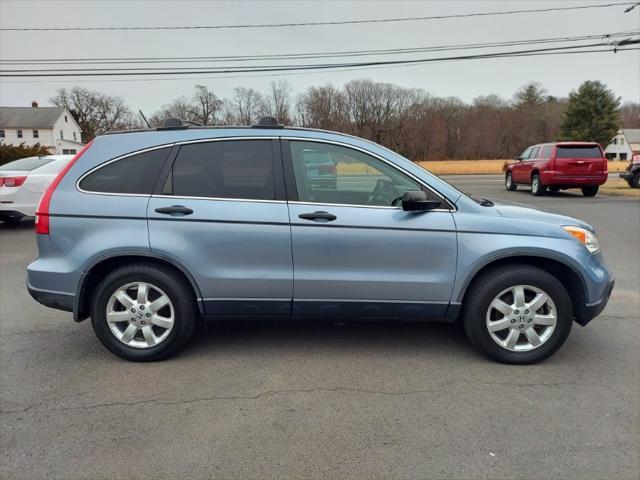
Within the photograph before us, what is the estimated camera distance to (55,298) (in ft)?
11.4

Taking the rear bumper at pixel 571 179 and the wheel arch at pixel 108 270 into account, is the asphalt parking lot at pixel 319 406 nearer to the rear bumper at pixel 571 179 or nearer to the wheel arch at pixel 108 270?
the wheel arch at pixel 108 270

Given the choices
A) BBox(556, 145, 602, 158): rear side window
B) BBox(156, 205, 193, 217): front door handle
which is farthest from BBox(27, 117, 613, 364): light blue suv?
BBox(556, 145, 602, 158): rear side window

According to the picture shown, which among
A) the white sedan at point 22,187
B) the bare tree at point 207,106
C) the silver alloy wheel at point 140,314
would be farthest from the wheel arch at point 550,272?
the bare tree at point 207,106

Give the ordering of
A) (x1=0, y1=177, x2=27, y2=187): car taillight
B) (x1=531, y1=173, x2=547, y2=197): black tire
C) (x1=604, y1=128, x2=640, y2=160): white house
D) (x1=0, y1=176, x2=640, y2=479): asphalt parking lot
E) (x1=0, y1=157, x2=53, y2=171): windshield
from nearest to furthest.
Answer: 1. (x1=0, y1=176, x2=640, y2=479): asphalt parking lot
2. (x1=0, y1=177, x2=27, y2=187): car taillight
3. (x1=0, y1=157, x2=53, y2=171): windshield
4. (x1=531, y1=173, x2=547, y2=197): black tire
5. (x1=604, y1=128, x2=640, y2=160): white house

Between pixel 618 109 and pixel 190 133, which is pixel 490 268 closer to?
pixel 190 133

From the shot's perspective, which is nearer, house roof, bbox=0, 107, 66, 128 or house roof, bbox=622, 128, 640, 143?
house roof, bbox=0, 107, 66, 128

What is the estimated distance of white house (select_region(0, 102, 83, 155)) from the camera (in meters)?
64.9

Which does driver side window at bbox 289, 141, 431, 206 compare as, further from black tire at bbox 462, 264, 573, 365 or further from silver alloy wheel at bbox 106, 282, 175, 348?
silver alloy wheel at bbox 106, 282, 175, 348

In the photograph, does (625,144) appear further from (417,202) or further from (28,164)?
(417,202)

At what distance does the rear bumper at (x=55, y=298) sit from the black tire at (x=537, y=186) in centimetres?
1624

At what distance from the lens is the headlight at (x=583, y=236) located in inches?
136

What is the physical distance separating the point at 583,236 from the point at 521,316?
799 millimetres

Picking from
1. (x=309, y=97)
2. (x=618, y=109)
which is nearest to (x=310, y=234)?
(x=309, y=97)

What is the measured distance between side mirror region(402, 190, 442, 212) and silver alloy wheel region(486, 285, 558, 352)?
33.6 inches
